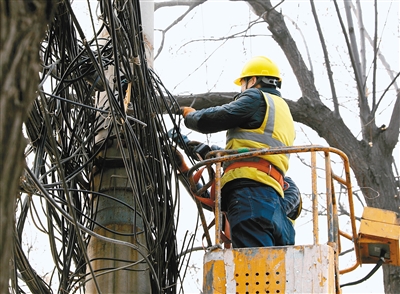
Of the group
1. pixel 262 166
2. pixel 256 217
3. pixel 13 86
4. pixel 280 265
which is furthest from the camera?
pixel 262 166

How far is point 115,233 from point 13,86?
3.14 m

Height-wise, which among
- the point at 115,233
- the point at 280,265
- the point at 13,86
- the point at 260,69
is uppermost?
the point at 260,69

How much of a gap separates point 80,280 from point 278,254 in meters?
1.57

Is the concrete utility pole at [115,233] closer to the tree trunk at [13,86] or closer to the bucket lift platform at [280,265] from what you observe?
the bucket lift platform at [280,265]

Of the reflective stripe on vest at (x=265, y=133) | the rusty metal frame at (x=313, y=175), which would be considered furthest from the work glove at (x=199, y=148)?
the rusty metal frame at (x=313, y=175)

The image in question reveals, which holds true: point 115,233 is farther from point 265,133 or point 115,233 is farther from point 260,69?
point 260,69

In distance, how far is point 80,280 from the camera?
17.8 feet

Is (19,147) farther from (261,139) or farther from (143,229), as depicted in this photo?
(261,139)

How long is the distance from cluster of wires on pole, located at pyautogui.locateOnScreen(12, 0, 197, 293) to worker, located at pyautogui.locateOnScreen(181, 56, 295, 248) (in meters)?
0.42

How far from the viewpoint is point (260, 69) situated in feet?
19.7

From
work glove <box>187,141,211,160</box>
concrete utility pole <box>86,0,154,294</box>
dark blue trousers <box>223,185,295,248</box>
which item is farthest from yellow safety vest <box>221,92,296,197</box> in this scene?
concrete utility pole <box>86,0,154,294</box>

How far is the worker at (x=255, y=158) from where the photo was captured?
5.13 meters

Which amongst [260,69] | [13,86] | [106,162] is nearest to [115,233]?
[106,162]

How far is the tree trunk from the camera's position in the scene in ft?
6.30
